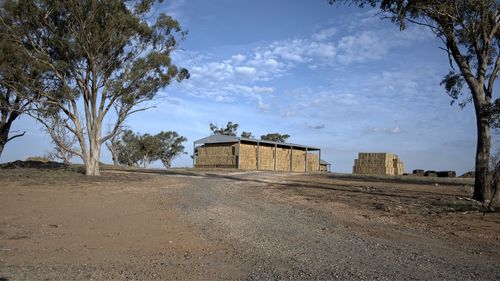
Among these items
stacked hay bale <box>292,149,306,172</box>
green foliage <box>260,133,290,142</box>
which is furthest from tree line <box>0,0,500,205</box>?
green foliage <box>260,133,290,142</box>

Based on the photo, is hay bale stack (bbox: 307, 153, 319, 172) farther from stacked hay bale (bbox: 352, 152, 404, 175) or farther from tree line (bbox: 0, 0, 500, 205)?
tree line (bbox: 0, 0, 500, 205)

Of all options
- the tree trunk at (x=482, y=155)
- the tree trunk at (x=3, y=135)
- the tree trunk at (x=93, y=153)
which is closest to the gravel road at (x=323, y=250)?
the tree trunk at (x=482, y=155)

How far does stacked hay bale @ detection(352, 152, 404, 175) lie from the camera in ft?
165

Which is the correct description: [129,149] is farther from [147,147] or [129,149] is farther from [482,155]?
[482,155]

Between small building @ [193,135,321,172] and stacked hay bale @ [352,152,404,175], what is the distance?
6.54 metres

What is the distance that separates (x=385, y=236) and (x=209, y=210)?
5610 mm

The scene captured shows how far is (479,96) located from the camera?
50.3 ft

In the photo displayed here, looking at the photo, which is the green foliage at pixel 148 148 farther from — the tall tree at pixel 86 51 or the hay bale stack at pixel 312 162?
the tall tree at pixel 86 51

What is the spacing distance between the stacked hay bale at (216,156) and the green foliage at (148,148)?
2250 centimetres

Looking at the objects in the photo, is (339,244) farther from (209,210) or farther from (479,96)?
(479,96)

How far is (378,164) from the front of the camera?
50.9 metres

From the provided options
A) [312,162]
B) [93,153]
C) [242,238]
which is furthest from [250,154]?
[242,238]

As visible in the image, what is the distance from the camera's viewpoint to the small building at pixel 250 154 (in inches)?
1836

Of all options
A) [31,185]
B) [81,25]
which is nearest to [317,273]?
[31,185]
